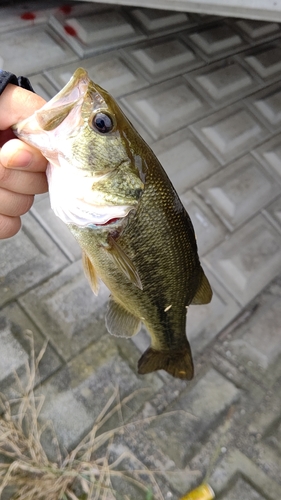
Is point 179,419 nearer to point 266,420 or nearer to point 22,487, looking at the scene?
point 266,420

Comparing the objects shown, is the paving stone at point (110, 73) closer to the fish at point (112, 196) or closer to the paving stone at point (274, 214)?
the paving stone at point (274, 214)

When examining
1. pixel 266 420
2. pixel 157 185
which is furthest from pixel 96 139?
pixel 266 420

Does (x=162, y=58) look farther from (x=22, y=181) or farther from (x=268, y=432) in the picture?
(x=268, y=432)

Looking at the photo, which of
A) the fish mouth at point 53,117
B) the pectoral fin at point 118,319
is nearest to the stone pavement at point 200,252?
the pectoral fin at point 118,319

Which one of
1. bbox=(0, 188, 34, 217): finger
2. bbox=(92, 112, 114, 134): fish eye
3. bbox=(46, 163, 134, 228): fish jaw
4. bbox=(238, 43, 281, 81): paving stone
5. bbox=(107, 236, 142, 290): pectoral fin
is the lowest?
bbox=(107, 236, 142, 290): pectoral fin

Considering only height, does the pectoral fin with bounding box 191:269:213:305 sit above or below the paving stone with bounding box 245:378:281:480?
above

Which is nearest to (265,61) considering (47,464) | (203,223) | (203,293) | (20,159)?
(203,223)

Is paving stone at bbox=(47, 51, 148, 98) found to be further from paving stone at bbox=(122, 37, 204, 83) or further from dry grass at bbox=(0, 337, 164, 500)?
dry grass at bbox=(0, 337, 164, 500)

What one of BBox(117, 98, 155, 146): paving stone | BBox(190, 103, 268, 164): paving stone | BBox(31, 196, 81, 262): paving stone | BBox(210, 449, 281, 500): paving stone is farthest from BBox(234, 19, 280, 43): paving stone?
BBox(210, 449, 281, 500): paving stone
